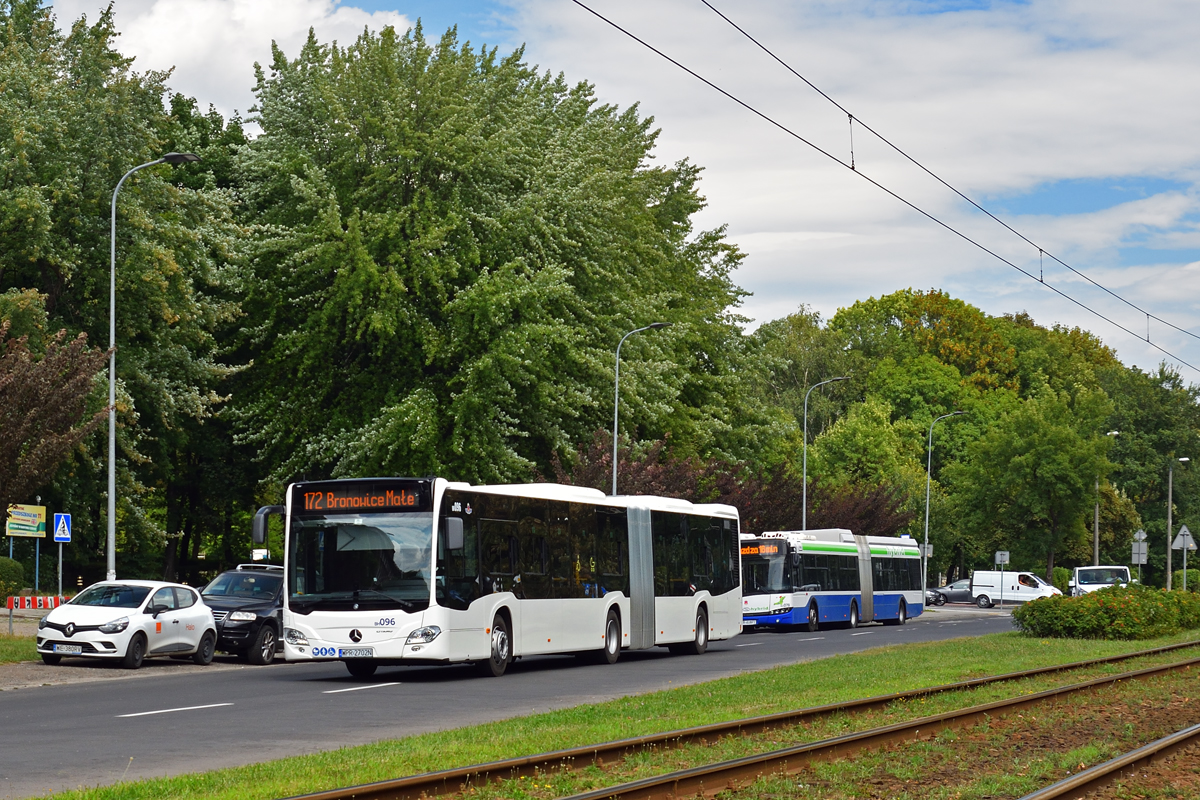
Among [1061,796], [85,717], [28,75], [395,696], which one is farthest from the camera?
[28,75]

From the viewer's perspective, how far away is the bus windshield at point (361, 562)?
2209cm

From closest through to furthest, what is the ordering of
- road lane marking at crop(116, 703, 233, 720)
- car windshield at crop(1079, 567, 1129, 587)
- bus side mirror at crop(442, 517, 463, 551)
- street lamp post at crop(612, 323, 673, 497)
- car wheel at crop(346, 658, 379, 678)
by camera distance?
1. road lane marking at crop(116, 703, 233, 720)
2. bus side mirror at crop(442, 517, 463, 551)
3. car wheel at crop(346, 658, 379, 678)
4. street lamp post at crop(612, 323, 673, 497)
5. car windshield at crop(1079, 567, 1129, 587)

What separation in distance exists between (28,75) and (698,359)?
24.4 metres

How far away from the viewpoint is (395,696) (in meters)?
19.8

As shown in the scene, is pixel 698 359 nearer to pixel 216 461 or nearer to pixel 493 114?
pixel 493 114

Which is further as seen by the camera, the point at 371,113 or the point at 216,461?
the point at 216,461

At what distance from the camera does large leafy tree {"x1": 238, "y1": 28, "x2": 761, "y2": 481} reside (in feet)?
131

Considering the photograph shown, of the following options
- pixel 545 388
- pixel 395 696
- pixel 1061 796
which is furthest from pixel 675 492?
pixel 1061 796

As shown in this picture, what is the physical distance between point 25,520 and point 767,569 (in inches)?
835

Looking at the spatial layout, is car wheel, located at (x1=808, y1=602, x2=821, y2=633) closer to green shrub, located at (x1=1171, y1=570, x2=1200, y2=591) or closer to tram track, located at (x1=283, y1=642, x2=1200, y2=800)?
tram track, located at (x1=283, y1=642, x2=1200, y2=800)

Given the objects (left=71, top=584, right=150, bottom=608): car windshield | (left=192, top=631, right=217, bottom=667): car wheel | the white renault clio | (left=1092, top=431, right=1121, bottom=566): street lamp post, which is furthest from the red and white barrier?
(left=1092, top=431, right=1121, bottom=566): street lamp post

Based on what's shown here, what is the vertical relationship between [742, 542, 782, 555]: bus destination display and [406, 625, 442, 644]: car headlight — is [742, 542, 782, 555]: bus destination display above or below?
above

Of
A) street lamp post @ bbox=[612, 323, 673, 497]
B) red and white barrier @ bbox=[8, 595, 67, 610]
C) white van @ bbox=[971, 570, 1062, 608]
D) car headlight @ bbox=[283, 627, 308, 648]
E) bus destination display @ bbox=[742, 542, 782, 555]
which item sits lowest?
white van @ bbox=[971, 570, 1062, 608]

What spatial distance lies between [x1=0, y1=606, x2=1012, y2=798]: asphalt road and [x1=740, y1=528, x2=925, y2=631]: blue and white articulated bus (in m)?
13.4
